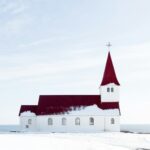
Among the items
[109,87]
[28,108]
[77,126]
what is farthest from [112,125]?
[28,108]

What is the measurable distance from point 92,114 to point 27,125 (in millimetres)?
12193

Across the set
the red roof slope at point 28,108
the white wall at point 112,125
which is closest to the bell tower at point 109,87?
the white wall at point 112,125

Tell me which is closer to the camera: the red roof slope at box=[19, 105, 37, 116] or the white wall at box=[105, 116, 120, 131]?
the white wall at box=[105, 116, 120, 131]

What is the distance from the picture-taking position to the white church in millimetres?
60344

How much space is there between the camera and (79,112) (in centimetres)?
6097

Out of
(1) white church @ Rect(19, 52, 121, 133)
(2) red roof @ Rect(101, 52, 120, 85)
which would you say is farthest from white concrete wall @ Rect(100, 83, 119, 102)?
(2) red roof @ Rect(101, 52, 120, 85)

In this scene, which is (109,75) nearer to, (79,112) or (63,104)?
(79,112)

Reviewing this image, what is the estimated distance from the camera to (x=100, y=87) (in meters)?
62.8

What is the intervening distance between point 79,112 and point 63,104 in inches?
140

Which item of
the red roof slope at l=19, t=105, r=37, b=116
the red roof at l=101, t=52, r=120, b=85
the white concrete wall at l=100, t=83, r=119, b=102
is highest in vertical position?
the red roof at l=101, t=52, r=120, b=85

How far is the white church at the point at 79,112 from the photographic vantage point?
60344 mm

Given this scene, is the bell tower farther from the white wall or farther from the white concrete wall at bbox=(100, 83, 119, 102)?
the white wall
